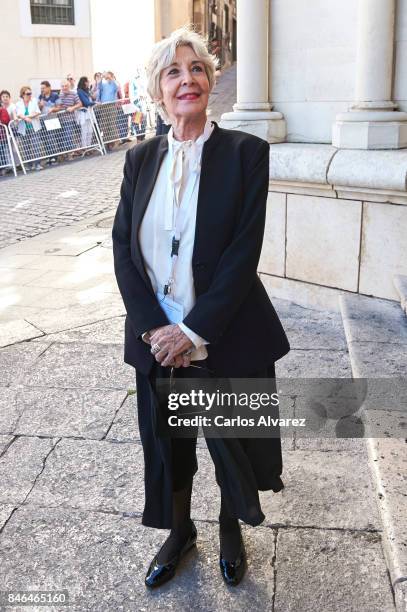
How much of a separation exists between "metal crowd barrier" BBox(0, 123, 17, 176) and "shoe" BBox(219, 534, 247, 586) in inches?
481

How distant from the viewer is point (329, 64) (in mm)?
5137

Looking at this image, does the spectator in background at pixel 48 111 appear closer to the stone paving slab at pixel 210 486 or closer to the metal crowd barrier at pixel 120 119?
the metal crowd barrier at pixel 120 119

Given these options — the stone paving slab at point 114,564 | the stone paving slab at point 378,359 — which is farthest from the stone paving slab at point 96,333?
the stone paving slab at point 114,564

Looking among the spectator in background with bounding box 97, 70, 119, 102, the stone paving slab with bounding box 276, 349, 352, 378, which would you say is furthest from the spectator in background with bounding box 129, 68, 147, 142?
the stone paving slab with bounding box 276, 349, 352, 378

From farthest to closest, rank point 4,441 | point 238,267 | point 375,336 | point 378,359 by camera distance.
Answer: point 375,336 → point 378,359 → point 4,441 → point 238,267

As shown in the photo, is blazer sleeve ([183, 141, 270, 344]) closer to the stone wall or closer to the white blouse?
the white blouse

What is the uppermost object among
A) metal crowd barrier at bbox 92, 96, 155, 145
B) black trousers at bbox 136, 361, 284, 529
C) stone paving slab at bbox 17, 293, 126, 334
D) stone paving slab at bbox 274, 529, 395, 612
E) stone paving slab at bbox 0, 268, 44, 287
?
metal crowd barrier at bbox 92, 96, 155, 145

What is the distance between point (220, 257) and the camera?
92.5 inches

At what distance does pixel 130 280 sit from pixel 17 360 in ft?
8.19

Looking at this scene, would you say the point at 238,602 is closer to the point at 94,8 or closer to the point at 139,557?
the point at 139,557

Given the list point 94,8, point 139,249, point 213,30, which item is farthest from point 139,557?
point 213,30

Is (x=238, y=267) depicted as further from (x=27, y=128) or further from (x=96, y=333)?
(x=27, y=128)

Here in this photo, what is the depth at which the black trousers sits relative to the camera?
2.44 metres

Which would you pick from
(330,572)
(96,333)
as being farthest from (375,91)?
(330,572)
